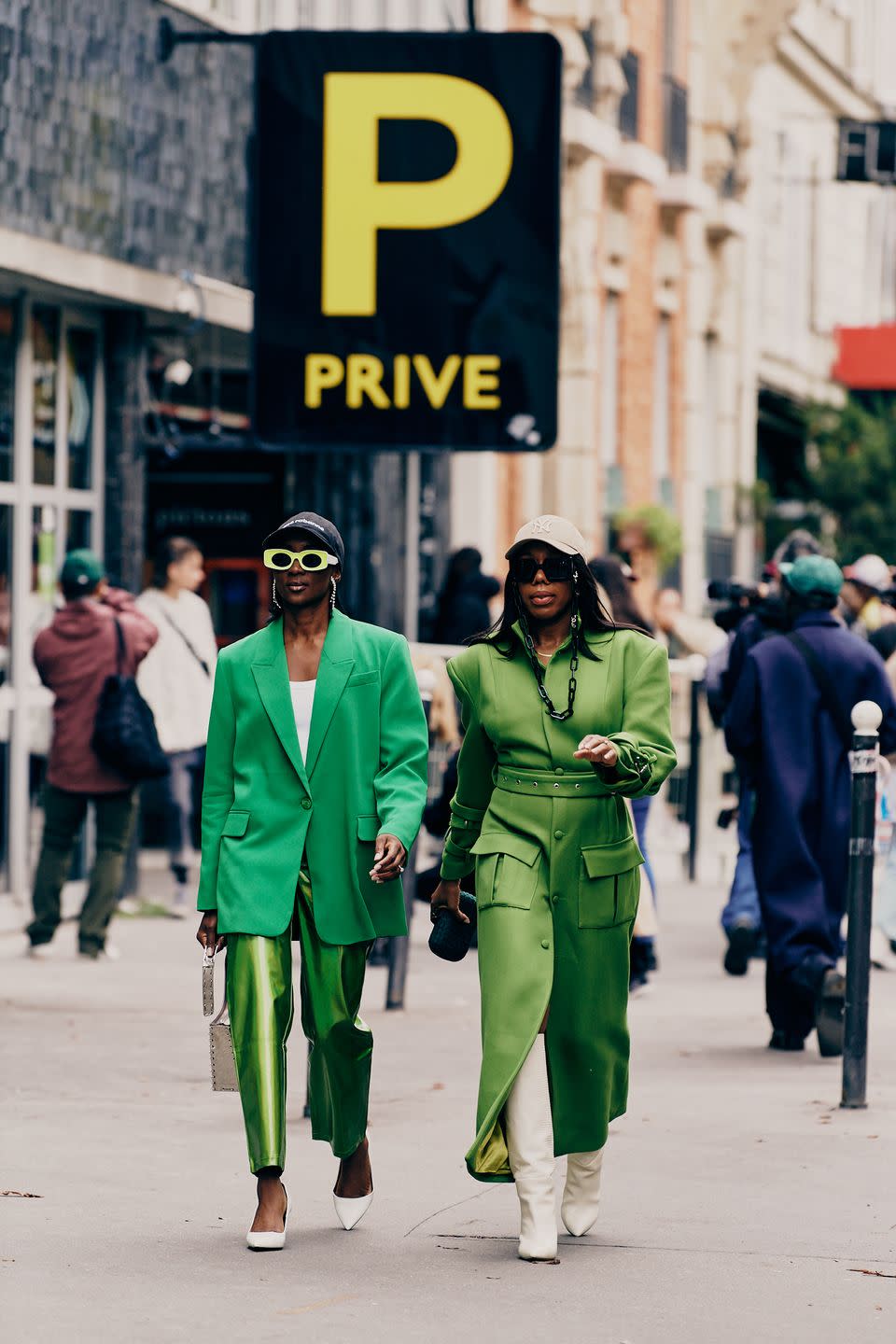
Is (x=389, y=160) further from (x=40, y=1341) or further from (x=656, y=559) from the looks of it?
(x=656, y=559)

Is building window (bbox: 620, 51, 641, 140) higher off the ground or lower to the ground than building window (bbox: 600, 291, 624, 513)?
higher

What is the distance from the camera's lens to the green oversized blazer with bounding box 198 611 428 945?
6859mm

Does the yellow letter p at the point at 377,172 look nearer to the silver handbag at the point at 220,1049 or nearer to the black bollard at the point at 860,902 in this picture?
the black bollard at the point at 860,902

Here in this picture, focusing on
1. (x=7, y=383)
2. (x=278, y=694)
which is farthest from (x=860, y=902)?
(x=7, y=383)

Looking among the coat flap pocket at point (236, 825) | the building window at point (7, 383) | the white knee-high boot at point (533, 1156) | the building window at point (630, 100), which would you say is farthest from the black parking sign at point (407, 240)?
the building window at point (630, 100)

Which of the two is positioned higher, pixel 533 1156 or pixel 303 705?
pixel 303 705

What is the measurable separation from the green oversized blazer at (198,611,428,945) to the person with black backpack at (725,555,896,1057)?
3.48m

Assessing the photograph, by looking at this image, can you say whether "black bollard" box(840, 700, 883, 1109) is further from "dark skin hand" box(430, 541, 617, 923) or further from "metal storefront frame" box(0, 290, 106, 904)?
"metal storefront frame" box(0, 290, 106, 904)

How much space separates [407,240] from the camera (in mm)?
13117

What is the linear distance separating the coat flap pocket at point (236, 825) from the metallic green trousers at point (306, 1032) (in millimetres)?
191

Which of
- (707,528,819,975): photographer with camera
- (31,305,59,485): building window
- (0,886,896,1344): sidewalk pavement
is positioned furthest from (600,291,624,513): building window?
(0,886,896,1344): sidewalk pavement

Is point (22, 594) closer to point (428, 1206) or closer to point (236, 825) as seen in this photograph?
point (428, 1206)

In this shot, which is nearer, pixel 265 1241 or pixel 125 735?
pixel 265 1241

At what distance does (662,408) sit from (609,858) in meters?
22.1
